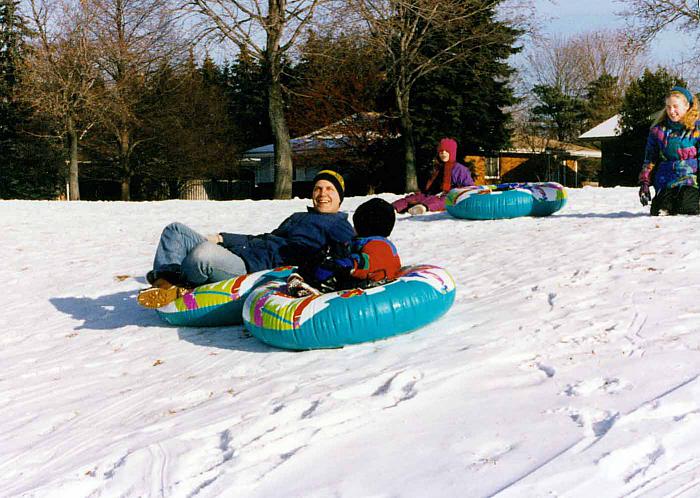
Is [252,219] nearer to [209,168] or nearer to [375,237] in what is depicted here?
[375,237]

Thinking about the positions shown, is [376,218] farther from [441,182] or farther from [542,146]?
[542,146]

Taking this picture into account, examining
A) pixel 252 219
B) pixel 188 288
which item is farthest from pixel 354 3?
pixel 188 288

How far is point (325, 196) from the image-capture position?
19.2 ft

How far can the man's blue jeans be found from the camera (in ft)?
18.8

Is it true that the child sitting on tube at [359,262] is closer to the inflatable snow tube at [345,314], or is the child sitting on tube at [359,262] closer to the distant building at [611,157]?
the inflatable snow tube at [345,314]

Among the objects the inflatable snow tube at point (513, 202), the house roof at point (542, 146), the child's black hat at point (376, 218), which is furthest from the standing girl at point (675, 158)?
the house roof at point (542, 146)

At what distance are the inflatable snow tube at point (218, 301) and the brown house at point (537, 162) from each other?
1266 inches

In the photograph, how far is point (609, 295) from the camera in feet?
17.6

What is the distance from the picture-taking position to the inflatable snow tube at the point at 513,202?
1095 cm

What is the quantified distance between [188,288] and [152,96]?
3228 centimetres

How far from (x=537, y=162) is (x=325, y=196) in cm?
3594

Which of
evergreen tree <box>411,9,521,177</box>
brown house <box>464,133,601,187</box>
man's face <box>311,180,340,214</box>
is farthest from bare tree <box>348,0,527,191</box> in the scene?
man's face <box>311,180,340,214</box>

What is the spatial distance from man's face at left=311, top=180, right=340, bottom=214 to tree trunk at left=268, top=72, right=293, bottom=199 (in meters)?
15.4

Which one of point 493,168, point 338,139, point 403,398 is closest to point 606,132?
point 493,168
